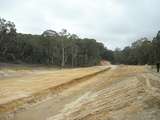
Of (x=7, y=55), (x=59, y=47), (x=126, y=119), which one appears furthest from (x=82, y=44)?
(x=126, y=119)

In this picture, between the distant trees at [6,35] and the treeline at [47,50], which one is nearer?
the distant trees at [6,35]

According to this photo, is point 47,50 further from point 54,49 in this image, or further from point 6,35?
point 6,35

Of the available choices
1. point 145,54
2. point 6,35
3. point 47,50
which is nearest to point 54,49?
point 47,50

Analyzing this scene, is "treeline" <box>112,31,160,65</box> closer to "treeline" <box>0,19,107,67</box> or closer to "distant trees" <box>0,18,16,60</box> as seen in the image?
"treeline" <box>0,19,107,67</box>

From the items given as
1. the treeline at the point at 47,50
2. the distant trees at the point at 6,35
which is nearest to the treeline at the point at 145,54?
the treeline at the point at 47,50

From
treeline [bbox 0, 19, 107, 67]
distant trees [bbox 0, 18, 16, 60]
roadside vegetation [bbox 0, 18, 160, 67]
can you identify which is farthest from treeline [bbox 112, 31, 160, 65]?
distant trees [bbox 0, 18, 16, 60]

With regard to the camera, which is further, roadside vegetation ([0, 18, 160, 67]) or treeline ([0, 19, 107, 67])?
treeline ([0, 19, 107, 67])

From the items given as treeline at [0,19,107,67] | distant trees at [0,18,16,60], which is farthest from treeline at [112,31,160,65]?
distant trees at [0,18,16,60]

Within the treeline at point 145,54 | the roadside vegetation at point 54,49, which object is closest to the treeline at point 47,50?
the roadside vegetation at point 54,49

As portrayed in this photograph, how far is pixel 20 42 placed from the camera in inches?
3957

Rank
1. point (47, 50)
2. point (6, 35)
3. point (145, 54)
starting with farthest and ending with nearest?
1. point (145, 54)
2. point (47, 50)
3. point (6, 35)

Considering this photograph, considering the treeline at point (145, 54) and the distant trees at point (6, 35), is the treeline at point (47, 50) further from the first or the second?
the treeline at point (145, 54)

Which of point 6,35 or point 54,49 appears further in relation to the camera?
point 54,49

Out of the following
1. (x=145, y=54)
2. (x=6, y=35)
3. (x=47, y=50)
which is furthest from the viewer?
(x=145, y=54)
